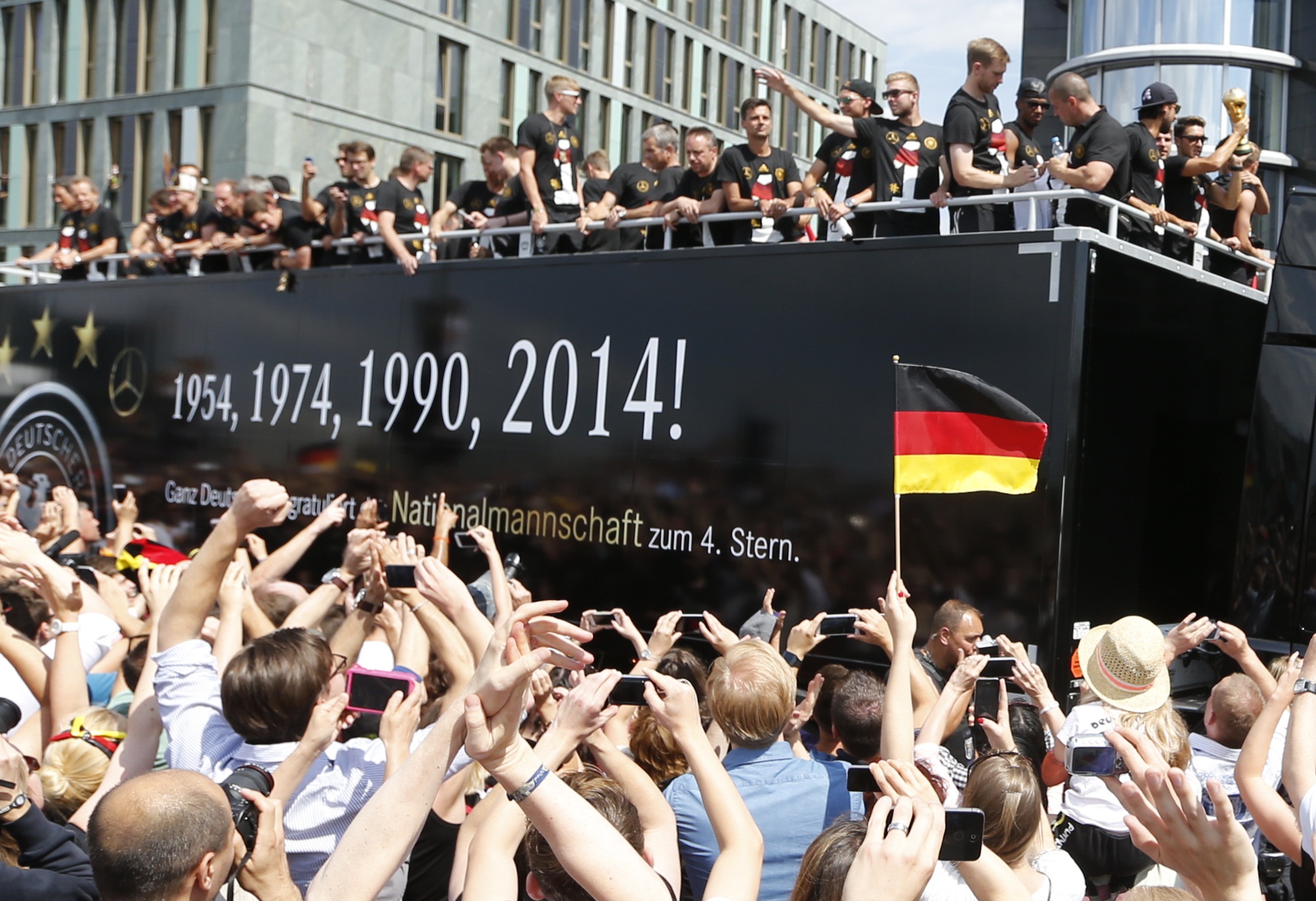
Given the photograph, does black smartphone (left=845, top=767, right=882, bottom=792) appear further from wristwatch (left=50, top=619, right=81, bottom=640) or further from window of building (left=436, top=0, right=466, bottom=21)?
window of building (left=436, top=0, right=466, bottom=21)

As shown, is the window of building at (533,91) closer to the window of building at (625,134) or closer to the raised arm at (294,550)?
the window of building at (625,134)

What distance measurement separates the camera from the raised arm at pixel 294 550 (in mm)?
5184

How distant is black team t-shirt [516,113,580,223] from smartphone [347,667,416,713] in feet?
19.5

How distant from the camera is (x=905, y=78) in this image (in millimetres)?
7812

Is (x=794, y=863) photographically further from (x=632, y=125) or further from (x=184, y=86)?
(x=632, y=125)

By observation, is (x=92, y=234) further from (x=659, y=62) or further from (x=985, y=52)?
(x=659, y=62)

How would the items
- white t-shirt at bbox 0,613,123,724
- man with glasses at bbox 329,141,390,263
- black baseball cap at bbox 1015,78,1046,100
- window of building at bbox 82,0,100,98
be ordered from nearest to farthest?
1. white t-shirt at bbox 0,613,123,724
2. black baseball cap at bbox 1015,78,1046,100
3. man with glasses at bbox 329,141,390,263
4. window of building at bbox 82,0,100,98

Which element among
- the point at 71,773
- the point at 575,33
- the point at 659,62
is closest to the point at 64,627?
the point at 71,773

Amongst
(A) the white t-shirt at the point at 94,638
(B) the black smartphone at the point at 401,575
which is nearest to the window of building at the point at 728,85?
(A) the white t-shirt at the point at 94,638

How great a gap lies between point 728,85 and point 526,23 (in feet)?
31.7

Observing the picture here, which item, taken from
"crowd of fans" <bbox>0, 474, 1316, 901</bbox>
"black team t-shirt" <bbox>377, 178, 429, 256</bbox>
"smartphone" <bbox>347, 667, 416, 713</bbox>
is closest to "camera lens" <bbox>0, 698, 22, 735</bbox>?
"crowd of fans" <bbox>0, 474, 1316, 901</bbox>

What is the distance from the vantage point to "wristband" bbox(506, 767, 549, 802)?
237 cm

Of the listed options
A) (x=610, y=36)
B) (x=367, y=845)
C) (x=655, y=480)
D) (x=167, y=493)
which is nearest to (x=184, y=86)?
(x=610, y=36)

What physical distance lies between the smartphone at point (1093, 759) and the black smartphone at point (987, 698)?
1.33 metres
